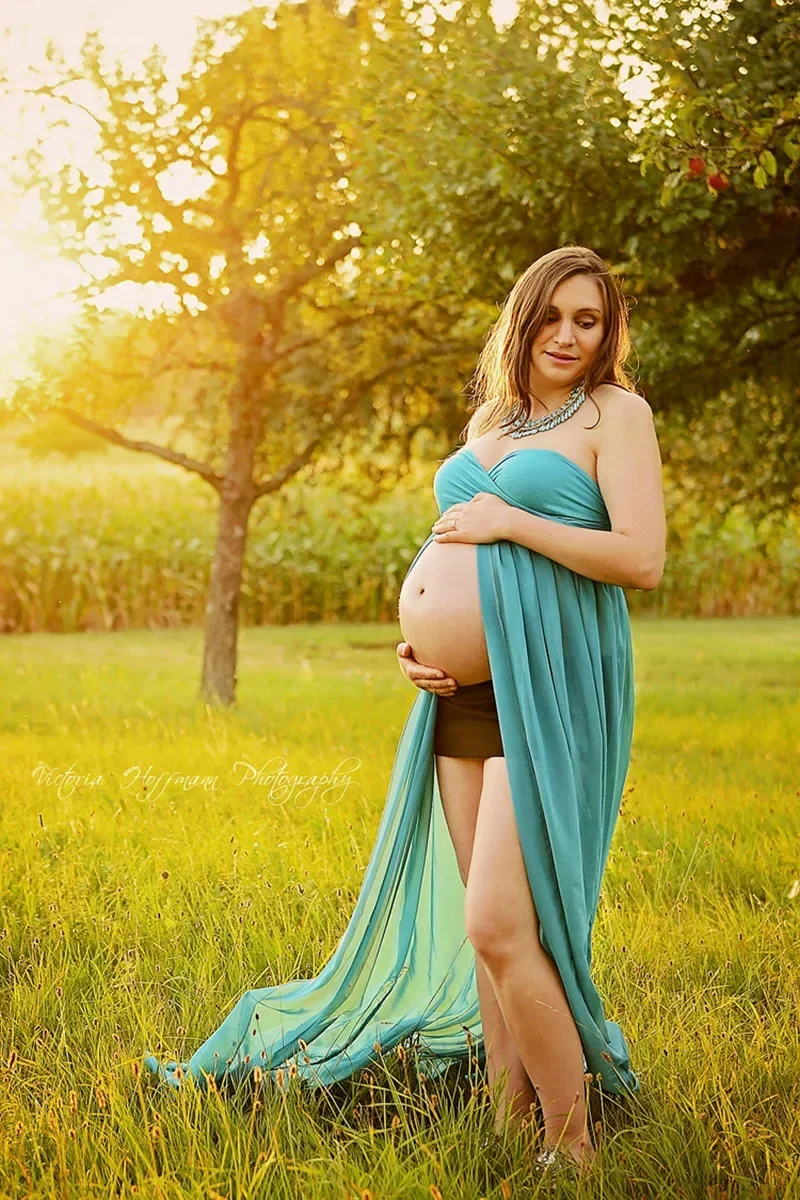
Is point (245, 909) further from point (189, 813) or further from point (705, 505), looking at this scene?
point (705, 505)

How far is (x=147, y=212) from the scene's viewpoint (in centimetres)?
827

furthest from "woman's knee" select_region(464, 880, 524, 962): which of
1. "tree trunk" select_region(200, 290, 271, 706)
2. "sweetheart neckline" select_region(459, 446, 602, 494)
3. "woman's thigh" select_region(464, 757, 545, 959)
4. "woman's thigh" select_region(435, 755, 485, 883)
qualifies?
"tree trunk" select_region(200, 290, 271, 706)

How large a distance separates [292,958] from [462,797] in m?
1.32

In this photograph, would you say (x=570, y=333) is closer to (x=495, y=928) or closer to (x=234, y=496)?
(x=495, y=928)

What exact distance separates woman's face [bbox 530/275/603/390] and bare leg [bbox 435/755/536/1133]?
0.82m

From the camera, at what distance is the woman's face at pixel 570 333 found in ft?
9.09

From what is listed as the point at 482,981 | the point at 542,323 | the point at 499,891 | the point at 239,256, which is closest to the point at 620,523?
the point at 542,323

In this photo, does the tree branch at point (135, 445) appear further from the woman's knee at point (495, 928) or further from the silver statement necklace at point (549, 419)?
the woman's knee at point (495, 928)

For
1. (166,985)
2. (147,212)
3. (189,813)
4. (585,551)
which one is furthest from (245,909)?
(147,212)

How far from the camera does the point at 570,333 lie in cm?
277

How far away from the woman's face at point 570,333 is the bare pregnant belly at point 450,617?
15.7 inches

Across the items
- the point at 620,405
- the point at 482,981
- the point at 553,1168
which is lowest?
the point at 553,1168

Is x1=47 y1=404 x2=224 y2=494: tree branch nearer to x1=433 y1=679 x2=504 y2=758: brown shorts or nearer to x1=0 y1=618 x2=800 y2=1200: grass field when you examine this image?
x1=0 y1=618 x2=800 y2=1200: grass field

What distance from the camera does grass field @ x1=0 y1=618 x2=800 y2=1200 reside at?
2.69 metres
